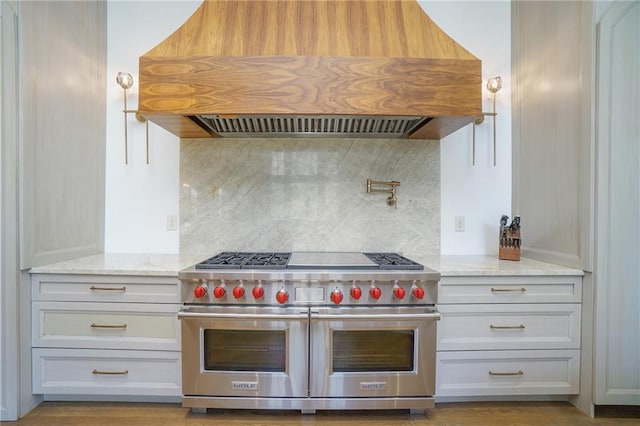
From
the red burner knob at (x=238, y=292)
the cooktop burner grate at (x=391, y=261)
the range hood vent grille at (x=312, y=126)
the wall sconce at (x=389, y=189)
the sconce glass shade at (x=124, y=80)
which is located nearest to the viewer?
the red burner knob at (x=238, y=292)

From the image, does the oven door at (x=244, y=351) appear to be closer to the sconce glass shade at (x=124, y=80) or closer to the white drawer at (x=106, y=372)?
the white drawer at (x=106, y=372)

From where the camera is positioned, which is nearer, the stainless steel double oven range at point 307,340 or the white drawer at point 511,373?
the stainless steel double oven range at point 307,340

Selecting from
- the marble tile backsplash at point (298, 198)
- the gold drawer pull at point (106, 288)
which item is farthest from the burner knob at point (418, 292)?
the gold drawer pull at point (106, 288)

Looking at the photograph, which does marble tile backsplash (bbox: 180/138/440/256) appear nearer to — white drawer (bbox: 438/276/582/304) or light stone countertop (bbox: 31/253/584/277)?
light stone countertop (bbox: 31/253/584/277)

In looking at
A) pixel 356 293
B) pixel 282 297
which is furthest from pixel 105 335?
pixel 356 293

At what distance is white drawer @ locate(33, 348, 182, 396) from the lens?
5.92ft

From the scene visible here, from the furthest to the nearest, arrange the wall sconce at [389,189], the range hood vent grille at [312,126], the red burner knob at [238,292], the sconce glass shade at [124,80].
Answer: the wall sconce at [389,189] → the sconce glass shade at [124,80] → the range hood vent grille at [312,126] → the red burner knob at [238,292]

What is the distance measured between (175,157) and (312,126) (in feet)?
3.37

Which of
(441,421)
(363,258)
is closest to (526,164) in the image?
(363,258)

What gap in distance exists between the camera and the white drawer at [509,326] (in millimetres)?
1834

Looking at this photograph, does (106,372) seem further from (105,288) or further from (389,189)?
(389,189)

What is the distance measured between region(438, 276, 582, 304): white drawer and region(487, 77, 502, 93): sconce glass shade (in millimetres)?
1312

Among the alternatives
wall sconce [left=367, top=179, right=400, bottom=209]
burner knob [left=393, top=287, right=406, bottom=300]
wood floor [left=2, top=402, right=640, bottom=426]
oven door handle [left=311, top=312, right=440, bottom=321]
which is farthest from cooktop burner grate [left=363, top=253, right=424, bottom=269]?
wood floor [left=2, top=402, right=640, bottom=426]

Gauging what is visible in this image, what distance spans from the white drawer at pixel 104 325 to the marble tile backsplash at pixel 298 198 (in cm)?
68
